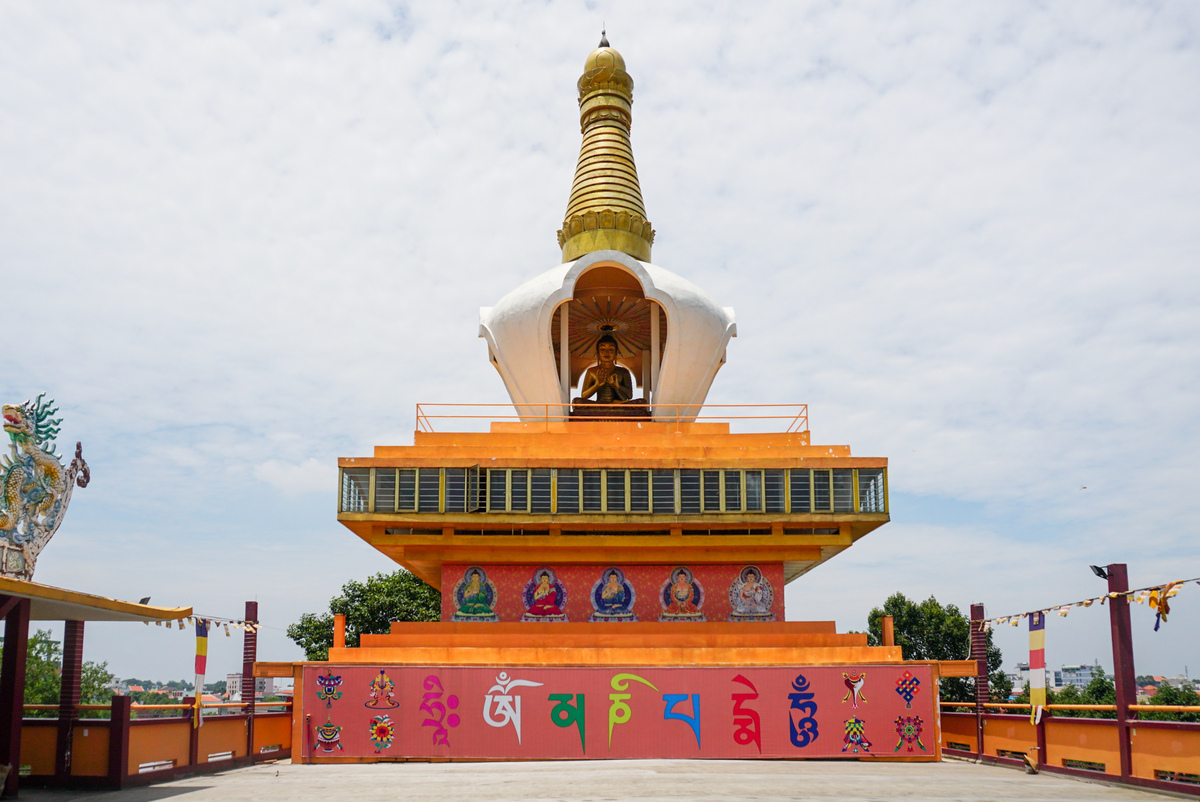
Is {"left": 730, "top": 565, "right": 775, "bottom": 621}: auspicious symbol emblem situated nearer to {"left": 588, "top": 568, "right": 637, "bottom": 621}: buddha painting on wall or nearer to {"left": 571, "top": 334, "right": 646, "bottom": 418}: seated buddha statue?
{"left": 588, "top": 568, "right": 637, "bottom": 621}: buddha painting on wall

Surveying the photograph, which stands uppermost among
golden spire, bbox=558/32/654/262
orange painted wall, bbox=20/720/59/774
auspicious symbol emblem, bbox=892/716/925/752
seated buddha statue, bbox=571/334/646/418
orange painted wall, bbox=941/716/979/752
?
golden spire, bbox=558/32/654/262

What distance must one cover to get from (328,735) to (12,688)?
25.1ft

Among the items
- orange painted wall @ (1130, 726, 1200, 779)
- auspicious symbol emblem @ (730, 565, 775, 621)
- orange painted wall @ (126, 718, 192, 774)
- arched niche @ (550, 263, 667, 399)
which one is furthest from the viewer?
arched niche @ (550, 263, 667, 399)

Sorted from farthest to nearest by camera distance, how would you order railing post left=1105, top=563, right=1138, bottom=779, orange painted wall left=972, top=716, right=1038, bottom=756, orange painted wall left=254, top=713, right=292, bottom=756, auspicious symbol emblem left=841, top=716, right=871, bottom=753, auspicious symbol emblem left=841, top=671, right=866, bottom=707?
orange painted wall left=254, top=713, right=292, bottom=756
auspicious symbol emblem left=841, top=671, right=866, bottom=707
auspicious symbol emblem left=841, top=716, right=871, bottom=753
orange painted wall left=972, top=716, right=1038, bottom=756
railing post left=1105, top=563, right=1138, bottom=779

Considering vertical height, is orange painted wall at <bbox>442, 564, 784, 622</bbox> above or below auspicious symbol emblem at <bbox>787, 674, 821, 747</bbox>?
above

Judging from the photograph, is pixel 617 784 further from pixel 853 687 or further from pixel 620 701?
pixel 853 687

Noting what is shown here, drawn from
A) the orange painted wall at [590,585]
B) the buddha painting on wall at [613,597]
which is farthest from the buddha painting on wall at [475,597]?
the buddha painting on wall at [613,597]

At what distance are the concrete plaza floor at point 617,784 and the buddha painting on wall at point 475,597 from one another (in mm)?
4700

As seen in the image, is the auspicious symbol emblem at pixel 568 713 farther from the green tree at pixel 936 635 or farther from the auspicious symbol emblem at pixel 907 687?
the green tree at pixel 936 635

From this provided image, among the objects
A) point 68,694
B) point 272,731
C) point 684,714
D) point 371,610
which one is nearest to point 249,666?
point 272,731

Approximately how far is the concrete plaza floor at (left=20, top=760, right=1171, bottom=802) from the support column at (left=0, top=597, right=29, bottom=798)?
0.77m

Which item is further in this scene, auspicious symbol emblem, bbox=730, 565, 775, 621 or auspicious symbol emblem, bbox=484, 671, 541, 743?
auspicious symbol emblem, bbox=730, 565, 775, 621

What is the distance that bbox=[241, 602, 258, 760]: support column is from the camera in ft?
78.9

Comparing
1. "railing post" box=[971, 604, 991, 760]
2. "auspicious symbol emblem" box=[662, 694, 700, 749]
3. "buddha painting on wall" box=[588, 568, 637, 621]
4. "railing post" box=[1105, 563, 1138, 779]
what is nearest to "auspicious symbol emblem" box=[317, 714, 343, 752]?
"buddha painting on wall" box=[588, 568, 637, 621]
